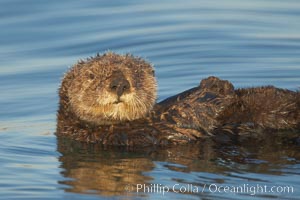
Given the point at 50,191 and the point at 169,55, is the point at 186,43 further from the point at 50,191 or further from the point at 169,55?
the point at 50,191

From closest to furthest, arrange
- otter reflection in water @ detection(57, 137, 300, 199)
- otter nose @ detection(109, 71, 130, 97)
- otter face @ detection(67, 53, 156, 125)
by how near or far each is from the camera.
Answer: otter reflection in water @ detection(57, 137, 300, 199) → otter nose @ detection(109, 71, 130, 97) → otter face @ detection(67, 53, 156, 125)

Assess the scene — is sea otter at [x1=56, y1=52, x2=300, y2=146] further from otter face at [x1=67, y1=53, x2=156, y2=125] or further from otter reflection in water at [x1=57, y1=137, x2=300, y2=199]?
otter reflection in water at [x1=57, y1=137, x2=300, y2=199]

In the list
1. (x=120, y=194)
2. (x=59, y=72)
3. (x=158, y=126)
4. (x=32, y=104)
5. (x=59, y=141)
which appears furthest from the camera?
(x=59, y=72)

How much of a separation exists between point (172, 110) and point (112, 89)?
2.16ft

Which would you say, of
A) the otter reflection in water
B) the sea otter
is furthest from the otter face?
the otter reflection in water

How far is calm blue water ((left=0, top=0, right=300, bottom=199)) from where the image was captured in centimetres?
758

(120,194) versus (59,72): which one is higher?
(59,72)

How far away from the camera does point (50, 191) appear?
7465 mm

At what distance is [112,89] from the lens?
8.38 metres

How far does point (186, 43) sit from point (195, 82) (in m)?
1.76

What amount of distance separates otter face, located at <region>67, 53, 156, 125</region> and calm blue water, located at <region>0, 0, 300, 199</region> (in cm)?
35

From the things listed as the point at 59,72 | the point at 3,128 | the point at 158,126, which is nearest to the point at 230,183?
the point at 158,126

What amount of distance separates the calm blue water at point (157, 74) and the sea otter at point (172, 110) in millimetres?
163

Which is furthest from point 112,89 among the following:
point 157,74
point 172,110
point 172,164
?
point 157,74
